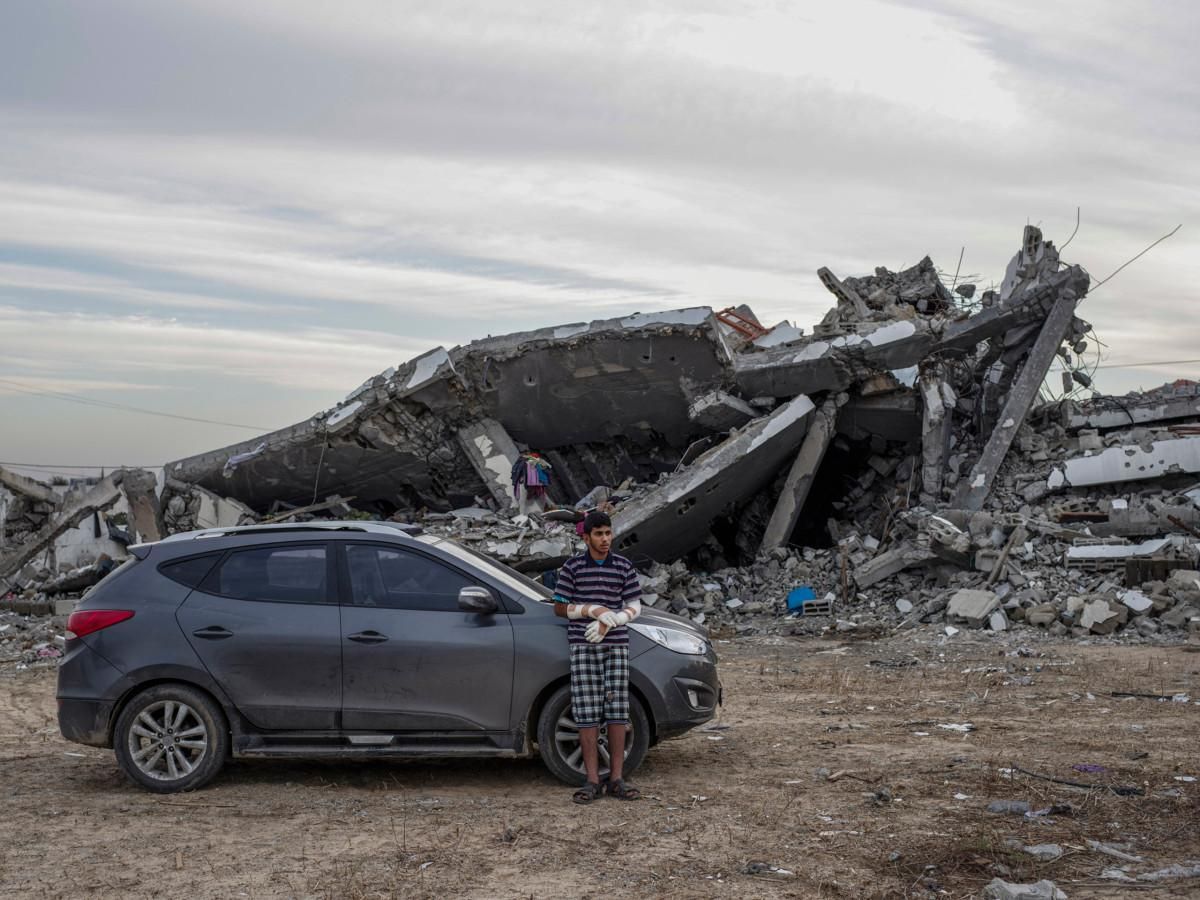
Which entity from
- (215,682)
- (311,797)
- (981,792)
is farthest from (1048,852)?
(215,682)

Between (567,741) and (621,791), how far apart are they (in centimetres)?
49

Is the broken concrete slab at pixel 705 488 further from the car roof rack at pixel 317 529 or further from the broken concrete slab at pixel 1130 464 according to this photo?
the car roof rack at pixel 317 529

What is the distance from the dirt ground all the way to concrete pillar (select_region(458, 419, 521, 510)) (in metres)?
10.4

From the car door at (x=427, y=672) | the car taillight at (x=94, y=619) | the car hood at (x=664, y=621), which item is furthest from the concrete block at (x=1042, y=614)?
the car taillight at (x=94, y=619)

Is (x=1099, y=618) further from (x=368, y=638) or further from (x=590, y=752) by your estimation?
(x=368, y=638)

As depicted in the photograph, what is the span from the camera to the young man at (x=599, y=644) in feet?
21.8

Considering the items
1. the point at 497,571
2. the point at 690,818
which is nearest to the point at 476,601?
the point at 497,571

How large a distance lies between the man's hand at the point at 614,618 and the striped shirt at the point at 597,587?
0.05 m

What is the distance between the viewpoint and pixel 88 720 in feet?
22.7

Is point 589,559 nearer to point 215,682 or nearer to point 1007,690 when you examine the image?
point 215,682

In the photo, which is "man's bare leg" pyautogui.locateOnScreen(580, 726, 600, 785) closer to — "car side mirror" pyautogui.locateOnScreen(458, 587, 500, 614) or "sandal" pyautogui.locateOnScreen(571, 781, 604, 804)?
"sandal" pyautogui.locateOnScreen(571, 781, 604, 804)

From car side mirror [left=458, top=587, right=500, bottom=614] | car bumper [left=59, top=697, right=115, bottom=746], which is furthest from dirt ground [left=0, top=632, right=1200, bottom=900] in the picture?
car side mirror [left=458, top=587, right=500, bottom=614]

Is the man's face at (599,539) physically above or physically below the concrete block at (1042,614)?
above

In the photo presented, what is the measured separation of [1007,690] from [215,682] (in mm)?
6574
